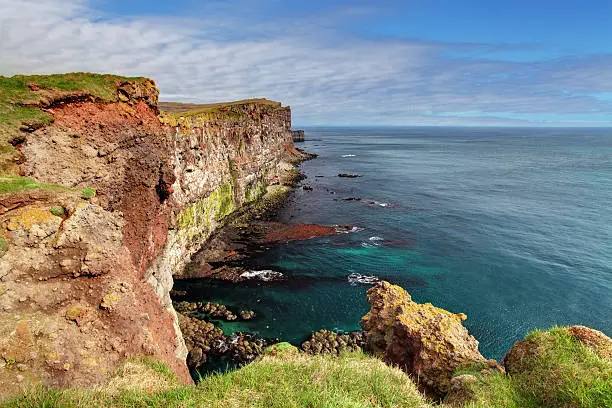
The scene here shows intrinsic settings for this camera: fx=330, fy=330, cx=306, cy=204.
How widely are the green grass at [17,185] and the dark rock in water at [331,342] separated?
79.2ft

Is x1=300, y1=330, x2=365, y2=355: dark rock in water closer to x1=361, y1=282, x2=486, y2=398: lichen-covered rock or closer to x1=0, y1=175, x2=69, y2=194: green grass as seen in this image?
x1=361, y1=282, x2=486, y2=398: lichen-covered rock

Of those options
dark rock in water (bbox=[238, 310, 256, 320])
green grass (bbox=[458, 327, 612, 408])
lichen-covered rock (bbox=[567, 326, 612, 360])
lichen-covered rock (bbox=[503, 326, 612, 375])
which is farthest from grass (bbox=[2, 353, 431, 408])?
dark rock in water (bbox=[238, 310, 256, 320])

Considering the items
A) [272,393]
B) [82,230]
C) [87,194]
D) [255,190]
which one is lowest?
[255,190]

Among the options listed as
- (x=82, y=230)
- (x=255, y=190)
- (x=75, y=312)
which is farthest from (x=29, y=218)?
(x=255, y=190)

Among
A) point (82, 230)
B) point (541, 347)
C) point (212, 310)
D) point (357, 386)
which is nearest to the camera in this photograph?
point (357, 386)

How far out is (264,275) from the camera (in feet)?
146

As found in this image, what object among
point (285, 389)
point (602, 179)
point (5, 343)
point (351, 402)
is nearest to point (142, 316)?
point (5, 343)

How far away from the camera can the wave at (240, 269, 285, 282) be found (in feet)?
144

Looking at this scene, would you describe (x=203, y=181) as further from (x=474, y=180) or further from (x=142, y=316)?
(x=474, y=180)

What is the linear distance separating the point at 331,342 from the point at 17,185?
26.9m

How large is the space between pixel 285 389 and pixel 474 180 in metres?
110

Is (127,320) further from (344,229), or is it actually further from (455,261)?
(344,229)

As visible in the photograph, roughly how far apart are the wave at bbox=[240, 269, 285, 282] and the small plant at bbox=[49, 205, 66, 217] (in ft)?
104

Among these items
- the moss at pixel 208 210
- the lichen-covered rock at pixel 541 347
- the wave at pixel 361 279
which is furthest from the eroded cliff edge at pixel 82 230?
the wave at pixel 361 279
